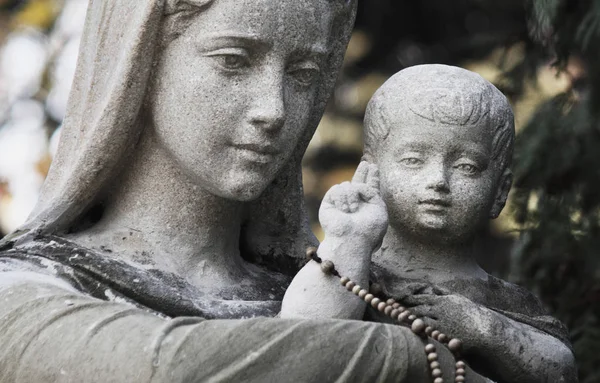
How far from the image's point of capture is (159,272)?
16.4 ft

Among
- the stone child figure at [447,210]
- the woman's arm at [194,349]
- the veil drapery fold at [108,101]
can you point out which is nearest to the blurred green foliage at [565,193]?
the stone child figure at [447,210]

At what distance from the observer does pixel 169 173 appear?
5148 millimetres

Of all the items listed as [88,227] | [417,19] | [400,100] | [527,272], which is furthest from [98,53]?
[417,19]

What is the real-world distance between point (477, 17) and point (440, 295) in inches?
266

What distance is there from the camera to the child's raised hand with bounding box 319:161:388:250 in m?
4.72

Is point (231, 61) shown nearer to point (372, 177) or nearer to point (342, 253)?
point (372, 177)

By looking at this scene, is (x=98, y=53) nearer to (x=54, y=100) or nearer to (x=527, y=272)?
(x=527, y=272)

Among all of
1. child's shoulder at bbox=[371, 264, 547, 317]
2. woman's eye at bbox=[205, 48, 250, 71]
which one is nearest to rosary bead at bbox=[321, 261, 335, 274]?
child's shoulder at bbox=[371, 264, 547, 317]

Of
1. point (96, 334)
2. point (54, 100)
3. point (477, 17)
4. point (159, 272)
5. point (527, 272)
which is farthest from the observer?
point (477, 17)

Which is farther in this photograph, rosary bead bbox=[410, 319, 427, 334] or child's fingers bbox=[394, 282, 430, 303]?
child's fingers bbox=[394, 282, 430, 303]

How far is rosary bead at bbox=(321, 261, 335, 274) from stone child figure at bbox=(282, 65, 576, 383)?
128mm

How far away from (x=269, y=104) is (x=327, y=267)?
556 mm

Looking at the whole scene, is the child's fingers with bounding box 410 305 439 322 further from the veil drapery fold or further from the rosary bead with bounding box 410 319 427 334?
the veil drapery fold

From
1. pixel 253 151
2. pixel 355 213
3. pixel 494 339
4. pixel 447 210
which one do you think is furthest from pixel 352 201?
pixel 494 339
